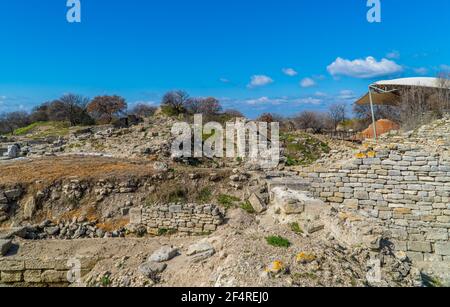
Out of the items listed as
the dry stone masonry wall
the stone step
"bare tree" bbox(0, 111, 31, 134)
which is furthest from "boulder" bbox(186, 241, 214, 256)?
"bare tree" bbox(0, 111, 31, 134)

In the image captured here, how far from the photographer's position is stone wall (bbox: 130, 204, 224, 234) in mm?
7879

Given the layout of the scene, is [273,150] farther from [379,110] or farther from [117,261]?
[379,110]

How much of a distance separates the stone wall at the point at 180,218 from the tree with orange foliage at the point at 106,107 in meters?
23.9

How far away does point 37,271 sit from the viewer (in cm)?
632

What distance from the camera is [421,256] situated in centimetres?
646

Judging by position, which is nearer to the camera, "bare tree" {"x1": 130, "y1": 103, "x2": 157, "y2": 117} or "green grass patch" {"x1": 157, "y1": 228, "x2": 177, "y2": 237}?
"green grass patch" {"x1": 157, "y1": 228, "x2": 177, "y2": 237}

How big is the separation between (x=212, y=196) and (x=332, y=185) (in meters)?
3.74

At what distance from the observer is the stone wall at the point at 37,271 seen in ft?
20.6

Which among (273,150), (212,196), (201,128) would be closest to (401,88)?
(273,150)

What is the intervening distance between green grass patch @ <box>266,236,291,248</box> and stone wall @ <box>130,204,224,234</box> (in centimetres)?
267

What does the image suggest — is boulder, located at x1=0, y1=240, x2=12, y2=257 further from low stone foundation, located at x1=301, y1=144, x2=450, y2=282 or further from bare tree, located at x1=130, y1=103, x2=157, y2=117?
bare tree, located at x1=130, y1=103, x2=157, y2=117

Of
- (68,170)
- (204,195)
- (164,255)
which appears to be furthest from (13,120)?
(164,255)

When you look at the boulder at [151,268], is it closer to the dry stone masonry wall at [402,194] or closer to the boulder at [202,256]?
the boulder at [202,256]
